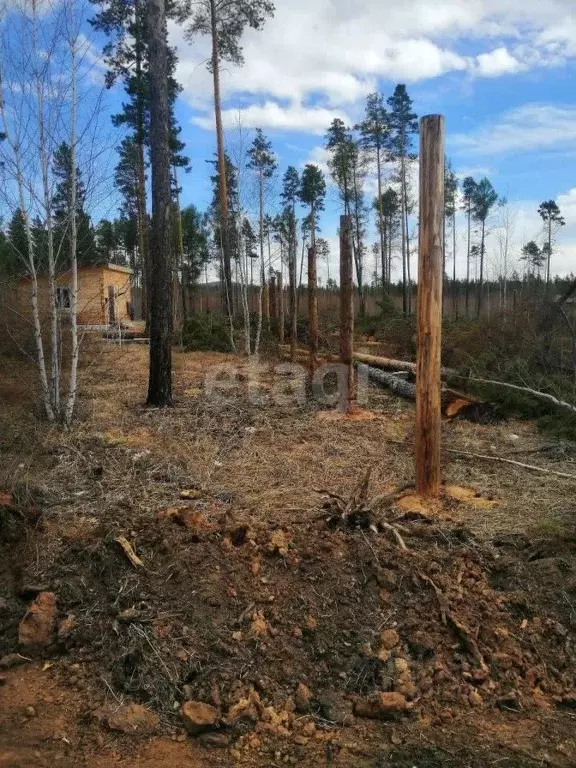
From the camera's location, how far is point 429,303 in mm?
4852

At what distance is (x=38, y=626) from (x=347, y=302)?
6.66 m

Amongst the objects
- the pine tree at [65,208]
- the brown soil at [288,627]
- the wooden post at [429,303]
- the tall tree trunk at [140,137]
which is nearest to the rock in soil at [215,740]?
the brown soil at [288,627]

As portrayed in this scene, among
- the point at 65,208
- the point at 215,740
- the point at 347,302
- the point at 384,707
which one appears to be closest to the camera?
the point at 215,740

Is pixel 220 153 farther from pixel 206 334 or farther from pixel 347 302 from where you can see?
pixel 347 302

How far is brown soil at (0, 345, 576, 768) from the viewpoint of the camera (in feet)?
7.78

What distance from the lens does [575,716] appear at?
255cm

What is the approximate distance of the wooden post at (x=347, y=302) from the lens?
8.78 m

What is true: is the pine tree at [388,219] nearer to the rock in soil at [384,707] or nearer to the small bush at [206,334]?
the small bush at [206,334]

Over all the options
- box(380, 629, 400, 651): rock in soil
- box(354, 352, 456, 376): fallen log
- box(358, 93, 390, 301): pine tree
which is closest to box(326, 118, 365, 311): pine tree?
box(358, 93, 390, 301): pine tree

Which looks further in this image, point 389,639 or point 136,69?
point 136,69

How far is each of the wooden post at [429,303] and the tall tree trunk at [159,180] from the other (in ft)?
15.8

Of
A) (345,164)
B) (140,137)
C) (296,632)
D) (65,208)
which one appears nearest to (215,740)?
(296,632)

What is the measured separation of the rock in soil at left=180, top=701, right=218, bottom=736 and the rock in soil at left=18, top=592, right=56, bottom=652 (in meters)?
0.90

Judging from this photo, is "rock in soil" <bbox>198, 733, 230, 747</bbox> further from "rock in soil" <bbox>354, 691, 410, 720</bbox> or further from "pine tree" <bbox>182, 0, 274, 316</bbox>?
"pine tree" <bbox>182, 0, 274, 316</bbox>
